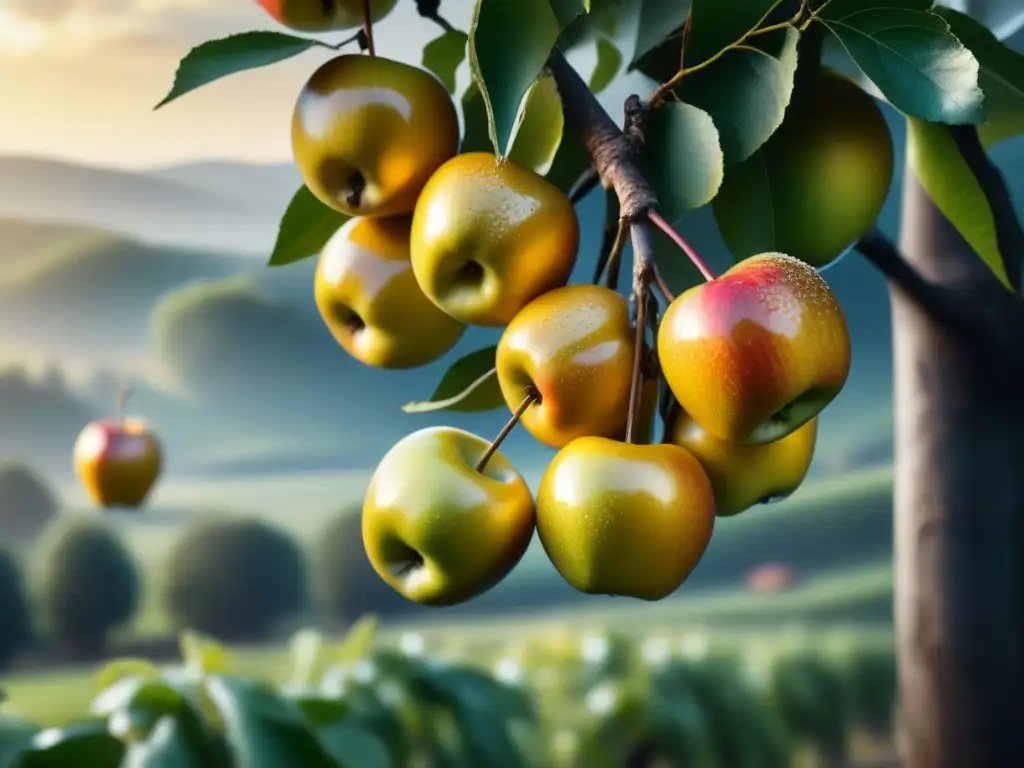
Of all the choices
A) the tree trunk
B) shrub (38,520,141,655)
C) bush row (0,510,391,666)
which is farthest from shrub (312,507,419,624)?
the tree trunk

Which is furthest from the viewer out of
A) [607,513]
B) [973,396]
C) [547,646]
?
[547,646]

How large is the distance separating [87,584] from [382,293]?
3129 mm

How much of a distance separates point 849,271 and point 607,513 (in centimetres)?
196

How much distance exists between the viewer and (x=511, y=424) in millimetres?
250

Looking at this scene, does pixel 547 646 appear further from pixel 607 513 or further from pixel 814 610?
pixel 607 513

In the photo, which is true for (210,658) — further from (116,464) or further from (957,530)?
(957,530)

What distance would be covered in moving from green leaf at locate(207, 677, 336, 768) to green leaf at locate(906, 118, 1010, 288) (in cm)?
62

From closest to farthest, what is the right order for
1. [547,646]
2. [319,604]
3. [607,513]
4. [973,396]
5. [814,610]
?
[607,513]
[973,396]
[547,646]
[814,610]
[319,604]

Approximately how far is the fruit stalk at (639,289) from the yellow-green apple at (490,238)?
0.03m

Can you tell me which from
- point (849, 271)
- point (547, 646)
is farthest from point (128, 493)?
point (849, 271)

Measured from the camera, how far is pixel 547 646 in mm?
1981

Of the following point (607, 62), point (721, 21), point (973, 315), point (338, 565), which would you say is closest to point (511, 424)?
point (721, 21)

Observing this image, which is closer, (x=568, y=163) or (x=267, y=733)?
(x=568, y=163)

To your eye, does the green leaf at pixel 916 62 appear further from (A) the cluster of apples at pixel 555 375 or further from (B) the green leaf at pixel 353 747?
(B) the green leaf at pixel 353 747
